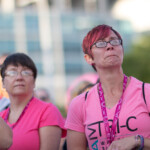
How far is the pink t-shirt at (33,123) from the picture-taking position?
380 cm

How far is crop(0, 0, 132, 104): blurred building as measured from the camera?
61.1 meters

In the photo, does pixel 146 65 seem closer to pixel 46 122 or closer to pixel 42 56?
pixel 42 56

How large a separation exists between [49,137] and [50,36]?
6143 centimetres

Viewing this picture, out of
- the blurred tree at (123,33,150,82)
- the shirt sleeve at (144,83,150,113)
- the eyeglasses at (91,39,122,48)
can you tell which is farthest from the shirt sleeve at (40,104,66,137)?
the blurred tree at (123,33,150,82)

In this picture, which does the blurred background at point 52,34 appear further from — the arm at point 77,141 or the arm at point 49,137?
the arm at point 77,141

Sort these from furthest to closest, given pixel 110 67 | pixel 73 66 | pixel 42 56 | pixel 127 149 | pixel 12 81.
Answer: pixel 73 66
pixel 42 56
pixel 12 81
pixel 110 67
pixel 127 149

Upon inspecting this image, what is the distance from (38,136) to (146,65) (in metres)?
37.3

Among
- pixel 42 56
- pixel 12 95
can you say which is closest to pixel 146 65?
pixel 42 56

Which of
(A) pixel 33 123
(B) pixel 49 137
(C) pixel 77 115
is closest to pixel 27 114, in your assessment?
(A) pixel 33 123

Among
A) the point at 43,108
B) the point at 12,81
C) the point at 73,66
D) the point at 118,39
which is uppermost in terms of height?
the point at 118,39

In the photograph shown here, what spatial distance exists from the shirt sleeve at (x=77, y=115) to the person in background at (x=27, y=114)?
0.40 meters

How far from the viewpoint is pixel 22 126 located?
12.8ft

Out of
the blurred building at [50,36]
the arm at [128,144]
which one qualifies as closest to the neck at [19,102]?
the arm at [128,144]

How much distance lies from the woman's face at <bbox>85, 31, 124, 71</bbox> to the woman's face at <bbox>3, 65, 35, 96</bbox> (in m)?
0.91
